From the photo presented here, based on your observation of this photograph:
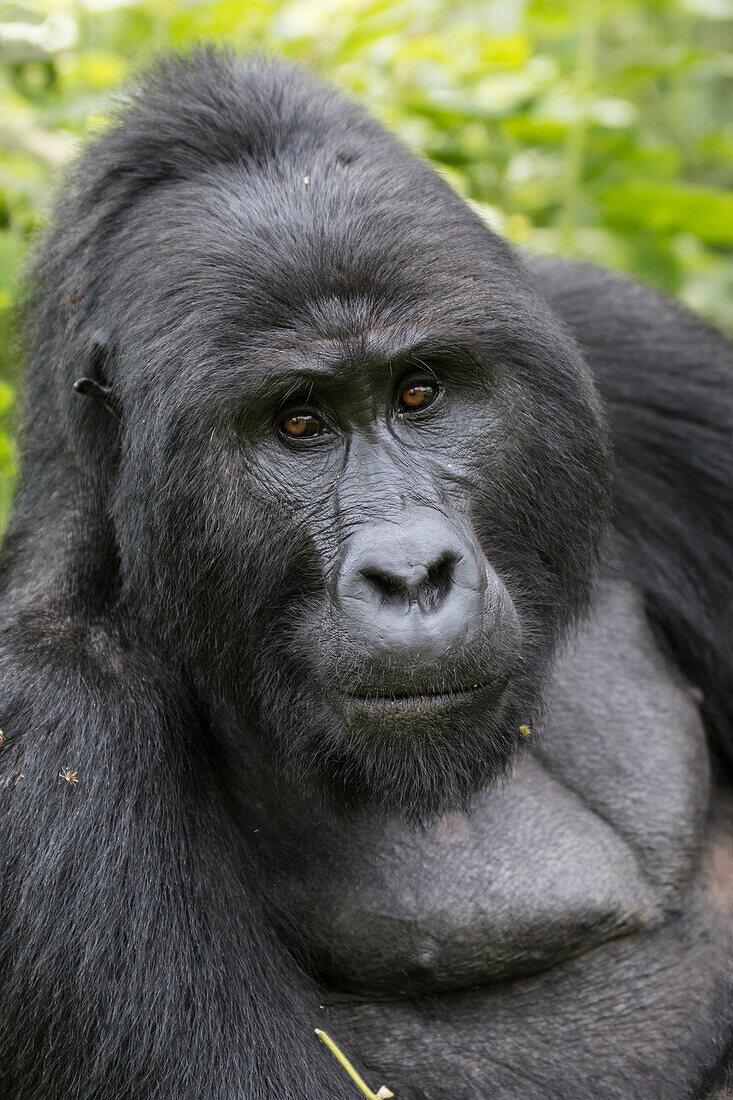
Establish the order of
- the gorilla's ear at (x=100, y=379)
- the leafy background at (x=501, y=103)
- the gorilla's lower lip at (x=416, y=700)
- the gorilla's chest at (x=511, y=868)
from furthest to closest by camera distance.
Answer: the leafy background at (x=501, y=103) → the gorilla's chest at (x=511, y=868) → the gorilla's ear at (x=100, y=379) → the gorilla's lower lip at (x=416, y=700)

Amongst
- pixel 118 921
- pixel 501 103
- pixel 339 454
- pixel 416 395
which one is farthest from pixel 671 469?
pixel 501 103

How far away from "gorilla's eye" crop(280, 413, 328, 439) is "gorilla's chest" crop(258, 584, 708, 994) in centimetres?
103

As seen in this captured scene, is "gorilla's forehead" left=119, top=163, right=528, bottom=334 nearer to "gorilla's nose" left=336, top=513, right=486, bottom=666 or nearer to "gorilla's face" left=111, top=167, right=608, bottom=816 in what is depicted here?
"gorilla's face" left=111, top=167, right=608, bottom=816

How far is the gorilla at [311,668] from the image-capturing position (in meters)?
2.88

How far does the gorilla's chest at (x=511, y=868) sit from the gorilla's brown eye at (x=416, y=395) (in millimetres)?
978

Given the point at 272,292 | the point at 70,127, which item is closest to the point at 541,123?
the point at 70,127

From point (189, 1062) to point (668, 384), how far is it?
2.48 m

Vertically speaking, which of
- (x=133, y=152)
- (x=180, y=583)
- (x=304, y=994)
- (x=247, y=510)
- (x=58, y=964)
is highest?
(x=133, y=152)

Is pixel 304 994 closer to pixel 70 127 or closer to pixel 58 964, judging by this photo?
pixel 58 964

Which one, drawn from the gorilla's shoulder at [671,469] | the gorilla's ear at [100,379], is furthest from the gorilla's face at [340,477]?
the gorilla's shoulder at [671,469]

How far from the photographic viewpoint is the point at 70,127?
6781 millimetres

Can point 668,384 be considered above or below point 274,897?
above

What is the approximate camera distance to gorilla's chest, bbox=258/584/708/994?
11.0 feet

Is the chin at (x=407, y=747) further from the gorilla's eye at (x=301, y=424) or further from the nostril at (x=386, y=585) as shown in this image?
the gorilla's eye at (x=301, y=424)
